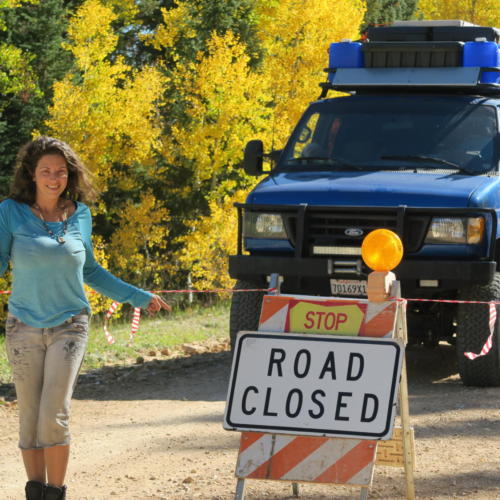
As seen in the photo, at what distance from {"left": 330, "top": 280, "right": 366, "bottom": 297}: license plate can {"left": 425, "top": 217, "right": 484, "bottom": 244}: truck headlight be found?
0.68 metres

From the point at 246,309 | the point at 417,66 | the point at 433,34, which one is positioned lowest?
the point at 246,309

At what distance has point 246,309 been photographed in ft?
29.2

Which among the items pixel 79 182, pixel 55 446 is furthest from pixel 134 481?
pixel 79 182

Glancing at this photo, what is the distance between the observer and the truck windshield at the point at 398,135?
888 cm

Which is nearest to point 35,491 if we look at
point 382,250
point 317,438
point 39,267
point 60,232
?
point 39,267

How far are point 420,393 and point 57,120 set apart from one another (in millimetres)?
15453

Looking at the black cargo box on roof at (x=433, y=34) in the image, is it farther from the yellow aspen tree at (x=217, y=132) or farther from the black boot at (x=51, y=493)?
the yellow aspen tree at (x=217, y=132)

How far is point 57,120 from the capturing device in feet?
74.0

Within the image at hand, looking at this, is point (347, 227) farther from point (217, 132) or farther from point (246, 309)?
point (217, 132)

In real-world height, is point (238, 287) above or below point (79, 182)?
below

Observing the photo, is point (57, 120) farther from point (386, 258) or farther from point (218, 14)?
point (386, 258)

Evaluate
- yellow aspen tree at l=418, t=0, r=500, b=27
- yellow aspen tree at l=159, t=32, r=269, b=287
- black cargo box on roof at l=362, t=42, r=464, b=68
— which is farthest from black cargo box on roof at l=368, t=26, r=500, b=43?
yellow aspen tree at l=418, t=0, r=500, b=27

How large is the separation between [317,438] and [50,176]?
1.72 metres

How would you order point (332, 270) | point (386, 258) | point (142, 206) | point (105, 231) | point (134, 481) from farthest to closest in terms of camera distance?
1. point (105, 231)
2. point (142, 206)
3. point (332, 270)
4. point (134, 481)
5. point (386, 258)
